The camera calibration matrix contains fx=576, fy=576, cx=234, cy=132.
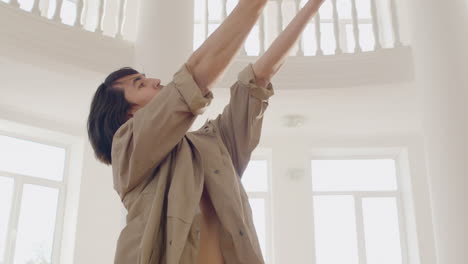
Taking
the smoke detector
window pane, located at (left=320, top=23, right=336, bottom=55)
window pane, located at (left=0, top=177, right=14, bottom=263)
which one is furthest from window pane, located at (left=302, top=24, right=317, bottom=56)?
window pane, located at (left=0, top=177, right=14, bottom=263)

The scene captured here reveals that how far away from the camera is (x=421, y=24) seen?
4352mm

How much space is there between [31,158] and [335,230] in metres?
3.29

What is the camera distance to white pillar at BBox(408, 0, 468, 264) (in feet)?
12.5

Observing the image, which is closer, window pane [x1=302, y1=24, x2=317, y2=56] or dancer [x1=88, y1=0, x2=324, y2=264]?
dancer [x1=88, y1=0, x2=324, y2=264]

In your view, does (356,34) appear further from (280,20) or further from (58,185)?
(58,185)

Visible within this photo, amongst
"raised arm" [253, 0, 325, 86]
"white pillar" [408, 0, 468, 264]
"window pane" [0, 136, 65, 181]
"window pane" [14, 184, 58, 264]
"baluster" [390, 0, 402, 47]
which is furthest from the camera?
"window pane" [0, 136, 65, 181]

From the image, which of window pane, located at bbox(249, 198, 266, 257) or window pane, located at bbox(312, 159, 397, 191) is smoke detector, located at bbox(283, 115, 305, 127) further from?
window pane, located at bbox(249, 198, 266, 257)

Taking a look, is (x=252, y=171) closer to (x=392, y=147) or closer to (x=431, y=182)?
(x=392, y=147)

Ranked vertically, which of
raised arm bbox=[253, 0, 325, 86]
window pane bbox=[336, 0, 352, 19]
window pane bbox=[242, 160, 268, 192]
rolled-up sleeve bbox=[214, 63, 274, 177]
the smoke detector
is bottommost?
rolled-up sleeve bbox=[214, 63, 274, 177]

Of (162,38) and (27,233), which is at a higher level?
(162,38)

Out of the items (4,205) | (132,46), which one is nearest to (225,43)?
(132,46)

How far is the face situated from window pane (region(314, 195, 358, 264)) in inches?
196

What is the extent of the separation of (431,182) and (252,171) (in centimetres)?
275

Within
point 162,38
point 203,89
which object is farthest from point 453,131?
point 203,89
